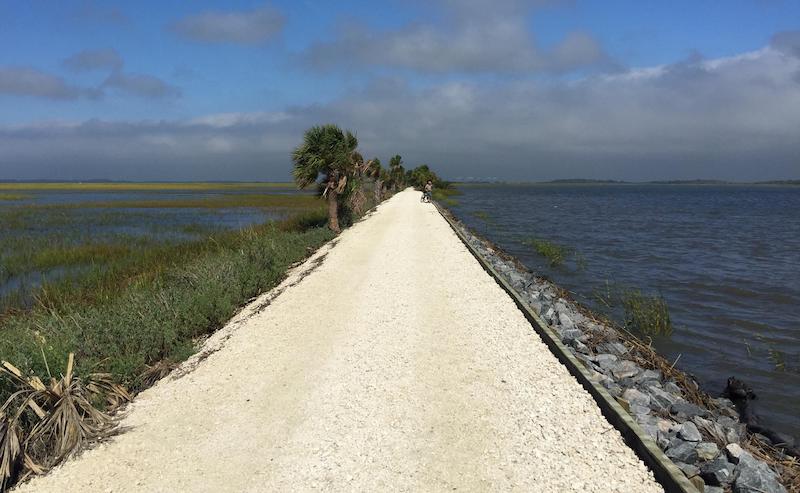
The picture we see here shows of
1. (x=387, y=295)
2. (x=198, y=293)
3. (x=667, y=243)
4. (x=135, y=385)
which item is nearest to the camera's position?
(x=135, y=385)

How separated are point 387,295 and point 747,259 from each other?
1839cm

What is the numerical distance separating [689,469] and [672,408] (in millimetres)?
1820

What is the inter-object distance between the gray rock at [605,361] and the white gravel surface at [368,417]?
74cm

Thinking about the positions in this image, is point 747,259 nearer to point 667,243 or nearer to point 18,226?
point 667,243

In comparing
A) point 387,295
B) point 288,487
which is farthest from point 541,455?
point 387,295

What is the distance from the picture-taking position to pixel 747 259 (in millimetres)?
21453

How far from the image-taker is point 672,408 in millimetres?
6180

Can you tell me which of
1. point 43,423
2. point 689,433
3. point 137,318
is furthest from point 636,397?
point 137,318

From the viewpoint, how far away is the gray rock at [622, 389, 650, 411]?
602 centimetres

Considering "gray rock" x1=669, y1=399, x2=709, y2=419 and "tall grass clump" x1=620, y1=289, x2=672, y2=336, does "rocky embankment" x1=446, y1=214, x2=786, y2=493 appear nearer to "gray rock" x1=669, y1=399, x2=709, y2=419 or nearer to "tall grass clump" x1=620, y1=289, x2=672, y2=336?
"gray rock" x1=669, y1=399, x2=709, y2=419

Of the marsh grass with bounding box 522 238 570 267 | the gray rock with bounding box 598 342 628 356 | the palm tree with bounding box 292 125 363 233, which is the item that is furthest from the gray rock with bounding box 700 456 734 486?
the palm tree with bounding box 292 125 363 233

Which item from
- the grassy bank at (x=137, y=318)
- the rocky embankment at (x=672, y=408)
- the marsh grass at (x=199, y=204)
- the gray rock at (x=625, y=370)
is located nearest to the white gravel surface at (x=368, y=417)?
the rocky embankment at (x=672, y=408)

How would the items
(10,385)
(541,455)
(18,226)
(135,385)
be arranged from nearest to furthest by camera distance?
(541,455) → (10,385) → (135,385) → (18,226)

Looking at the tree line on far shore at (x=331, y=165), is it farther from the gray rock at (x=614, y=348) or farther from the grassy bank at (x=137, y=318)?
the gray rock at (x=614, y=348)
